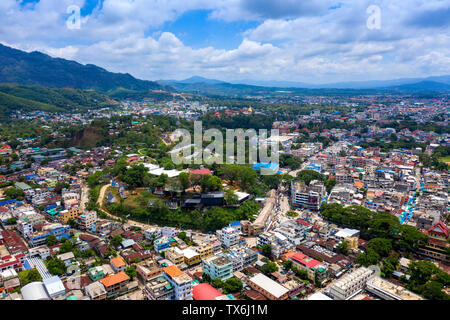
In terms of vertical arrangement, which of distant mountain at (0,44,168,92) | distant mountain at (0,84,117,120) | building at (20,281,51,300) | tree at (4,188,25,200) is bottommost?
building at (20,281,51,300)

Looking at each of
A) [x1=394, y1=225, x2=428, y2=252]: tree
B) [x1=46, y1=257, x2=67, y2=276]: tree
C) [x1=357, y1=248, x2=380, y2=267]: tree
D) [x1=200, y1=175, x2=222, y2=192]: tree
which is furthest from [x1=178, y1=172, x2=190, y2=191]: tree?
[x1=394, y1=225, x2=428, y2=252]: tree

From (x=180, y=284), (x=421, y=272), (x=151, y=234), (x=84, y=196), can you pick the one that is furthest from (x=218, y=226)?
Result: (x=84, y=196)

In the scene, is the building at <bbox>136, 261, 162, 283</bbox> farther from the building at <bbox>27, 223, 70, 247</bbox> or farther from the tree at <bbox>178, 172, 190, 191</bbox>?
Answer: the tree at <bbox>178, 172, 190, 191</bbox>

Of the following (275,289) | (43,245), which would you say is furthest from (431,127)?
(43,245)

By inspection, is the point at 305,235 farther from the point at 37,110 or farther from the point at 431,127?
the point at 37,110

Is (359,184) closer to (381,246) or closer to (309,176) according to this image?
(309,176)

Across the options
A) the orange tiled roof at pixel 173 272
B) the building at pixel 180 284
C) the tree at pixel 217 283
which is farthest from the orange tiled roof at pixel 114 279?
the tree at pixel 217 283
